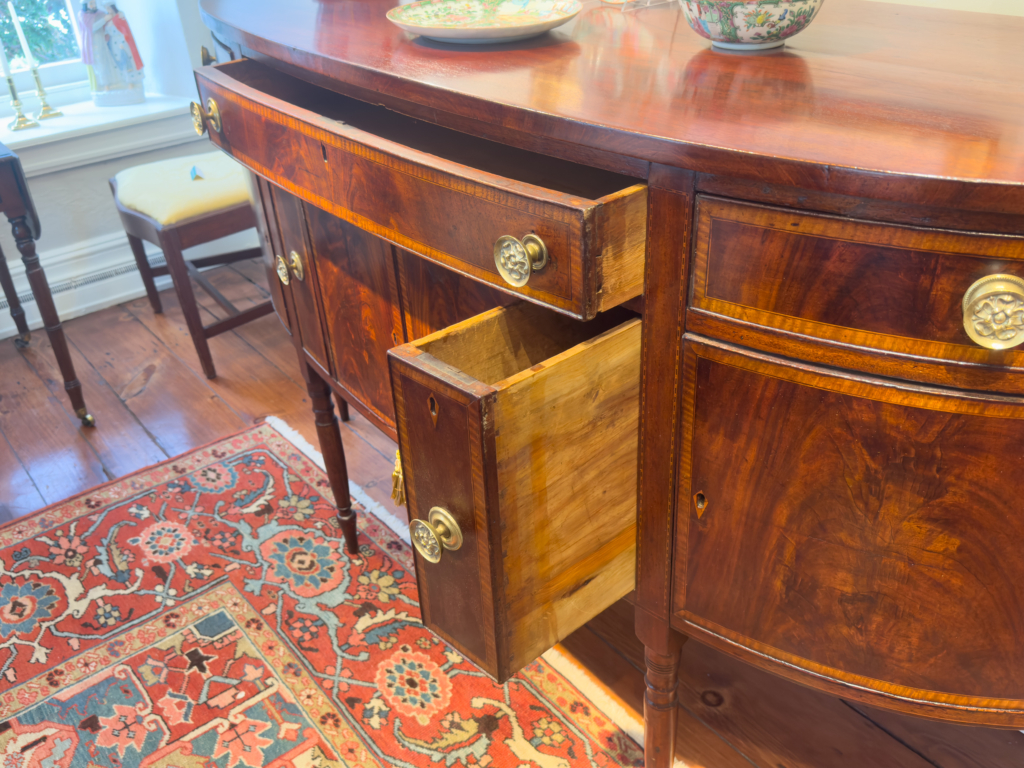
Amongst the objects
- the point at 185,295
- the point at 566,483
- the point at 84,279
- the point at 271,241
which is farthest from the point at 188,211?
the point at 566,483

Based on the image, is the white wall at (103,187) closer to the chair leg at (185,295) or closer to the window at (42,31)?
the window at (42,31)

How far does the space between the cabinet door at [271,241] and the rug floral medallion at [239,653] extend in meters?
0.47

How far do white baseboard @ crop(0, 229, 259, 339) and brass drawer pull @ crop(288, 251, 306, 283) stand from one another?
163 centimetres

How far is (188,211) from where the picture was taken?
2049 millimetres

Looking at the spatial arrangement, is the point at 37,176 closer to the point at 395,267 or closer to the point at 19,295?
the point at 19,295

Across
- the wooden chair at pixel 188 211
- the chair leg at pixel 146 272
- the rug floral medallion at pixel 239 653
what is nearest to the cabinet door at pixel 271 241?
the rug floral medallion at pixel 239 653

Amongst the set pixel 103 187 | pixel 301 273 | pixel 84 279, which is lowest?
pixel 84 279

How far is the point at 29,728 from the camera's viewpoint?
128 cm

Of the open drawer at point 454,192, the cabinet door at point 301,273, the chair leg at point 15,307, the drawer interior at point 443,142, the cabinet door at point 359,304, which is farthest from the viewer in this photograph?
the chair leg at point 15,307

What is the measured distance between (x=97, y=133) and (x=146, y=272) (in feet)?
1.39

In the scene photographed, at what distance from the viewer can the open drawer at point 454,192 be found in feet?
2.26

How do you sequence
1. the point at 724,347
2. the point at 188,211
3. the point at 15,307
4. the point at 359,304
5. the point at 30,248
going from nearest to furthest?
the point at 724,347 < the point at 359,304 < the point at 30,248 < the point at 188,211 < the point at 15,307

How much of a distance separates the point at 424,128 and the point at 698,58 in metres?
0.37

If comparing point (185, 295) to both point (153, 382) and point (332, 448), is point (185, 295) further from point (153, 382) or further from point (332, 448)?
point (332, 448)
